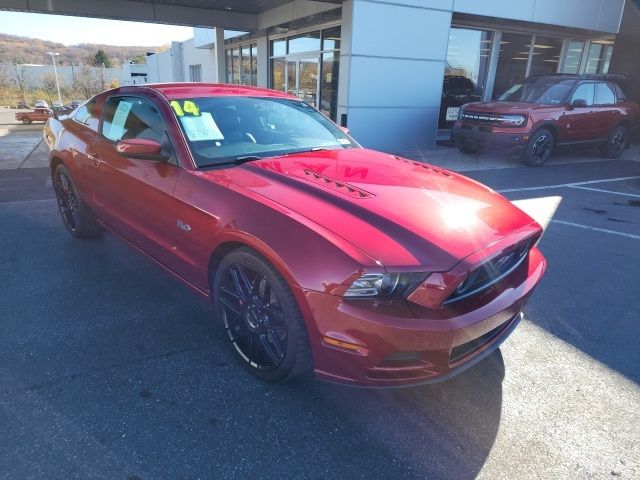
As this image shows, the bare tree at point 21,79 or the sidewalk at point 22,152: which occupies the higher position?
the bare tree at point 21,79

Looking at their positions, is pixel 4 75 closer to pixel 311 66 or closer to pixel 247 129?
pixel 311 66

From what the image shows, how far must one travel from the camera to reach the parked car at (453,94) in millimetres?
12684

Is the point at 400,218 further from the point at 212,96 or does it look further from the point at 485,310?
the point at 212,96

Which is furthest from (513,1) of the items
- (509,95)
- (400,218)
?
(400,218)

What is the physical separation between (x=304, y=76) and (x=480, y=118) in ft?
19.4

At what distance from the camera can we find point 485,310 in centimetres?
215

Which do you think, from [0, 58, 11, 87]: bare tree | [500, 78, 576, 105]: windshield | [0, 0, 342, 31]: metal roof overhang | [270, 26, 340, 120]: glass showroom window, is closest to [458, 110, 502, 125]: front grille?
[500, 78, 576, 105]: windshield

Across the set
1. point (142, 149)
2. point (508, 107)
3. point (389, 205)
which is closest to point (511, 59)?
point (508, 107)

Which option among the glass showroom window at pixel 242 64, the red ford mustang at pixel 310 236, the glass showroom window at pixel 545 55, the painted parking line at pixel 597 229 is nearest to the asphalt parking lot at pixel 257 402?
the red ford mustang at pixel 310 236

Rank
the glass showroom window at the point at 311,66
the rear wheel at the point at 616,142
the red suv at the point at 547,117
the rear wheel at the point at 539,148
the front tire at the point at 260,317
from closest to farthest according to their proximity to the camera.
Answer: the front tire at the point at 260,317, the red suv at the point at 547,117, the rear wheel at the point at 539,148, the rear wheel at the point at 616,142, the glass showroom window at the point at 311,66

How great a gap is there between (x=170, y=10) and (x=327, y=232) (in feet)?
46.8

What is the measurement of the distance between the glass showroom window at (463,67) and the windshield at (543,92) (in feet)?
7.28

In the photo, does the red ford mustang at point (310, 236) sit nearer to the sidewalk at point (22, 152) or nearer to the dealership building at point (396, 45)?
the sidewalk at point (22, 152)

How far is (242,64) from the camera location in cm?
1762
